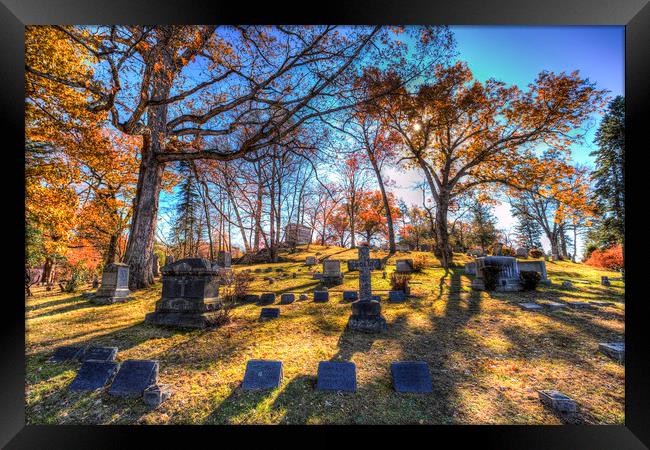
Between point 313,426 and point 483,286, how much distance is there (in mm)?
8419

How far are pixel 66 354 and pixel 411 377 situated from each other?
4.93 metres

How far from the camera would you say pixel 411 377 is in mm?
3154

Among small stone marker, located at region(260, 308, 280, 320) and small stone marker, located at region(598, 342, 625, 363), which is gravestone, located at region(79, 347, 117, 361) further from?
small stone marker, located at region(598, 342, 625, 363)

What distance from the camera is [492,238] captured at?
950 inches

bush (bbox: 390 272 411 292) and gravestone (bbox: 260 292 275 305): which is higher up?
bush (bbox: 390 272 411 292)

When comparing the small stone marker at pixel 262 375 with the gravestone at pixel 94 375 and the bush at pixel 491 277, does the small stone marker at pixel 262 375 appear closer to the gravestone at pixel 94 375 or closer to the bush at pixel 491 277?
the gravestone at pixel 94 375

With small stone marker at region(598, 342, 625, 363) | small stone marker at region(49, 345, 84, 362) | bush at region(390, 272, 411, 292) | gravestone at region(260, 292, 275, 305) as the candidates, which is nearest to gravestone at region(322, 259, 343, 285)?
bush at region(390, 272, 411, 292)

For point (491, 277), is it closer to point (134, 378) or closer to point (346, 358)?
point (346, 358)

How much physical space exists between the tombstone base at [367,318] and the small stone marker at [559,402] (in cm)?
266

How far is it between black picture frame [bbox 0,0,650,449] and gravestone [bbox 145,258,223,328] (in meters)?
2.41

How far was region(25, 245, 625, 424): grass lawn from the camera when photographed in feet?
8.92
